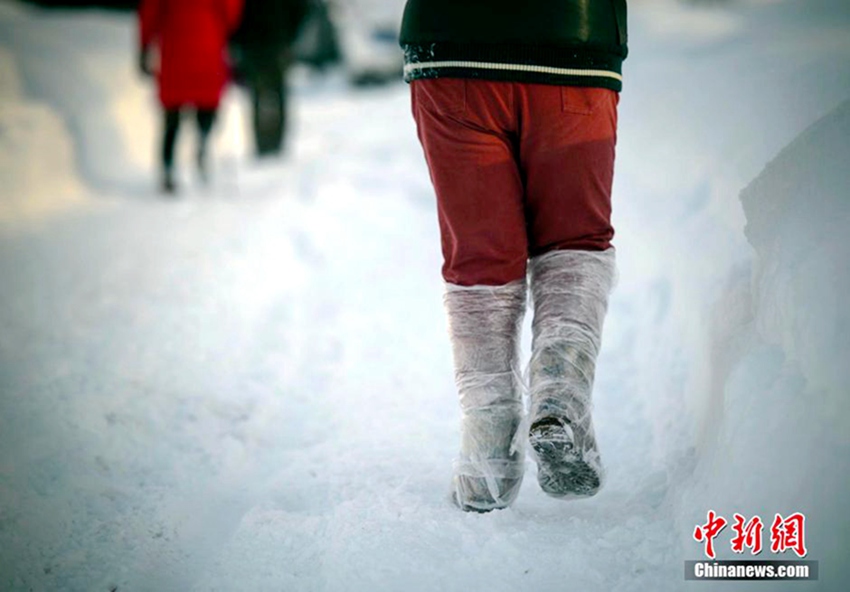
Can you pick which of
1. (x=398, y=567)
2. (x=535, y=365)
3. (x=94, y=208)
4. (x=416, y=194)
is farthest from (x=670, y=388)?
(x=94, y=208)

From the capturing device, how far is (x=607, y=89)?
1.35 meters

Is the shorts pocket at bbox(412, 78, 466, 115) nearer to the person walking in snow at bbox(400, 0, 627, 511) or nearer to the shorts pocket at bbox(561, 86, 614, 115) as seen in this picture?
the person walking in snow at bbox(400, 0, 627, 511)

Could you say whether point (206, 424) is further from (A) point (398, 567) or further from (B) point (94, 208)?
(B) point (94, 208)

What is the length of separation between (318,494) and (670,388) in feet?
3.03

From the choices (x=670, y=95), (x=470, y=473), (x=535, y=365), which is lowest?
(x=470, y=473)

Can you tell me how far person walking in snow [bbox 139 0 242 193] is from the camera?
171 inches

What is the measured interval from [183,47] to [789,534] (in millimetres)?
4358

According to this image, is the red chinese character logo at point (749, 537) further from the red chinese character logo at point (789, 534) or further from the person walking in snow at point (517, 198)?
the person walking in snow at point (517, 198)

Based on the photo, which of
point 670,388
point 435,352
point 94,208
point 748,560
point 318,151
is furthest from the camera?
point 318,151

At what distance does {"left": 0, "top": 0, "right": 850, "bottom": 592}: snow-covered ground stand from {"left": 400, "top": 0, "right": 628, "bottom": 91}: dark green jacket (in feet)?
1.72

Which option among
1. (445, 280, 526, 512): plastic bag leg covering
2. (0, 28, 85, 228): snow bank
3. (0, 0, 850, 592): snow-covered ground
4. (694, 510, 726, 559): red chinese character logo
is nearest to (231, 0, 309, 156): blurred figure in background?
(0, 28, 85, 228): snow bank

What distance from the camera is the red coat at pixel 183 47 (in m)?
4.34

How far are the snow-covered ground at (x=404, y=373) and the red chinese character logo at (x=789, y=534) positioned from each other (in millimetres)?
14

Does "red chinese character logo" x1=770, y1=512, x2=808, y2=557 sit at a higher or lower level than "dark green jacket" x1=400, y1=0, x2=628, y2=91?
lower
